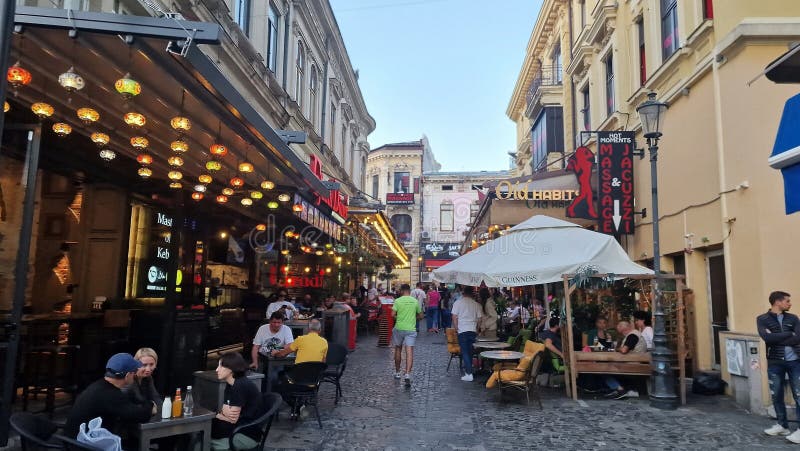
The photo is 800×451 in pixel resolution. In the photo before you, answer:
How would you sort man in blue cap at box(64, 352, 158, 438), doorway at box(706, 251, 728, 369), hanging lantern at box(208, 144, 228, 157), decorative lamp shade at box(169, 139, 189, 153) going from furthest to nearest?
doorway at box(706, 251, 728, 369)
hanging lantern at box(208, 144, 228, 157)
decorative lamp shade at box(169, 139, 189, 153)
man in blue cap at box(64, 352, 158, 438)

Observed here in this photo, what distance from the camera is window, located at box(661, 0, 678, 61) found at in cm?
1140

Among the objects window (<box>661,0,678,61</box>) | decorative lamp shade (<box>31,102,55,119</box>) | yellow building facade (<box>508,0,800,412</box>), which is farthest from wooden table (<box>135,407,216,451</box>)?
window (<box>661,0,678,61</box>)

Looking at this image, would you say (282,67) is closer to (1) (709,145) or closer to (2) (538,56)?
(1) (709,145)

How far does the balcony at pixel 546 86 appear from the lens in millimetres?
20609

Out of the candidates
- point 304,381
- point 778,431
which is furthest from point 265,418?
point 778,431

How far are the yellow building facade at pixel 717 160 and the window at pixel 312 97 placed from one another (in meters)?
10.3

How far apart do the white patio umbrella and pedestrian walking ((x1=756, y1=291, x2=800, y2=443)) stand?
228cm

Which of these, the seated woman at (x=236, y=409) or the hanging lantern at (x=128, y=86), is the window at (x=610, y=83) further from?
the seated woman at (x=236, y=409)

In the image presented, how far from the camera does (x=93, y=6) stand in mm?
7656

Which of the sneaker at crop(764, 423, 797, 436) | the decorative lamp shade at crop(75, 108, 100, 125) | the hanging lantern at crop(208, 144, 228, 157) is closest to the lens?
the decorative lamp shade at crop(75, 108, 100, 125)

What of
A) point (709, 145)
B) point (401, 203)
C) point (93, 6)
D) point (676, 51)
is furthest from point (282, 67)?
point (401, 203)

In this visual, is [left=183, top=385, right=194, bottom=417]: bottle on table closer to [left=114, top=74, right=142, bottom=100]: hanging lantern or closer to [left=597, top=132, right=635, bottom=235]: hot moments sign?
[left=114, top=74, right=142, bottom=100]: hanging lantern

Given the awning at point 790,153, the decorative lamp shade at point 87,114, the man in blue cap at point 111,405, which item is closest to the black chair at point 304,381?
the man in blue cap at point 111,405

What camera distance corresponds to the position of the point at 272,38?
605 inches
